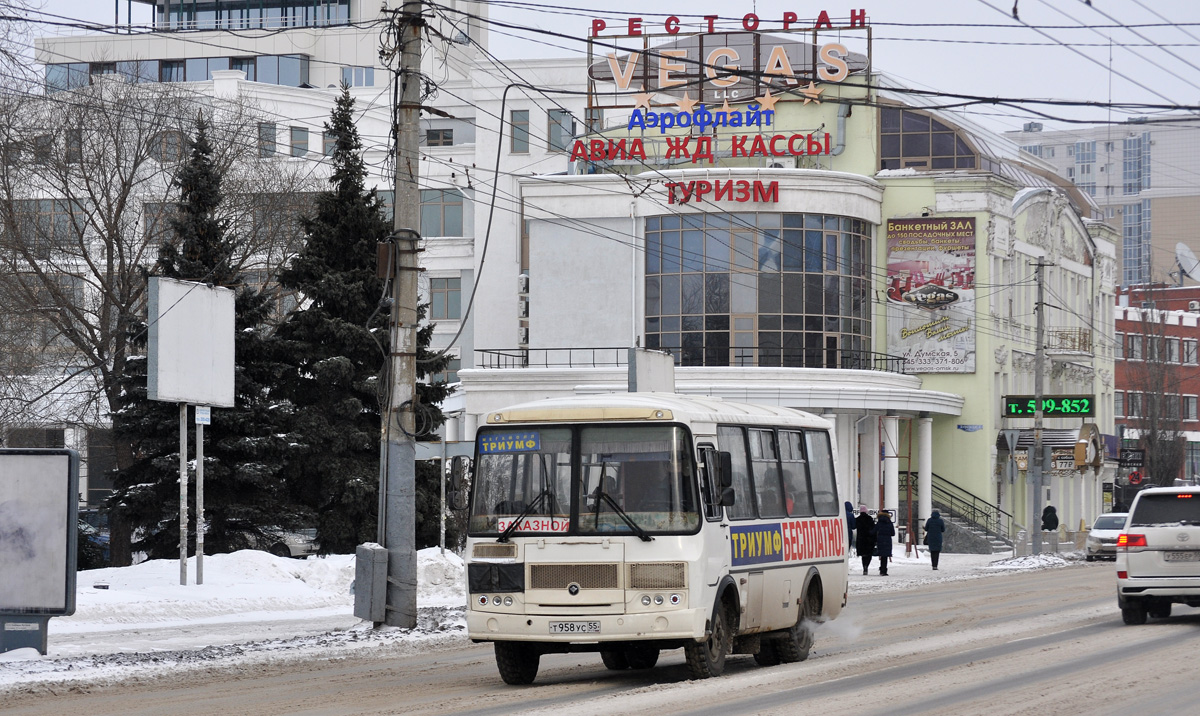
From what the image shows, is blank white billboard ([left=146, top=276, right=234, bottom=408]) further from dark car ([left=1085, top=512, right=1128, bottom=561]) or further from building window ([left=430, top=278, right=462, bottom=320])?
building window ([left=430, top=278, right=462, bottom=320])

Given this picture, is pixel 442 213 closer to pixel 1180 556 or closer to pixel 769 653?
pixel 1180 556

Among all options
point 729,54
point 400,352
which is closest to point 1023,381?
point 729,54

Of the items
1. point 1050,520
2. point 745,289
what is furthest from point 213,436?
point 1050,520

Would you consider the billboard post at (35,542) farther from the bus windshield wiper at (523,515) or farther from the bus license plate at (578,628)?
the bus license plate at (578,628)

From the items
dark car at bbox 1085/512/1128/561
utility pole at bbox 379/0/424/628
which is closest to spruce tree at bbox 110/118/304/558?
utility pole at bbox 379/0/424/628

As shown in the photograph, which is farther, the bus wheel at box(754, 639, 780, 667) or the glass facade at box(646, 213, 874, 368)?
the glass facade at box(646, 213, 874, 368)

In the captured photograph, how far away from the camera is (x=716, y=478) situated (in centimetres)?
1541

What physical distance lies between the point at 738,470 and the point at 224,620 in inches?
403

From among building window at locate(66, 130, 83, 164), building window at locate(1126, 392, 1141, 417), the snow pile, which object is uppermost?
building window at locate(66, 130, 83, 164)

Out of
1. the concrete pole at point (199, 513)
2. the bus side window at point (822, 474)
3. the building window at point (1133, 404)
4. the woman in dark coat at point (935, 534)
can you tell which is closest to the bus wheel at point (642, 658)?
the bus side window at point (822, 474)

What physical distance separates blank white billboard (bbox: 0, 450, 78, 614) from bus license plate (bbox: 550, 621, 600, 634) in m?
5.58

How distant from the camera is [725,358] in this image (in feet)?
171

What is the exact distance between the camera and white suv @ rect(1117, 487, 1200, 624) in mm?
20781

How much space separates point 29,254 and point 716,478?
78.2ft
